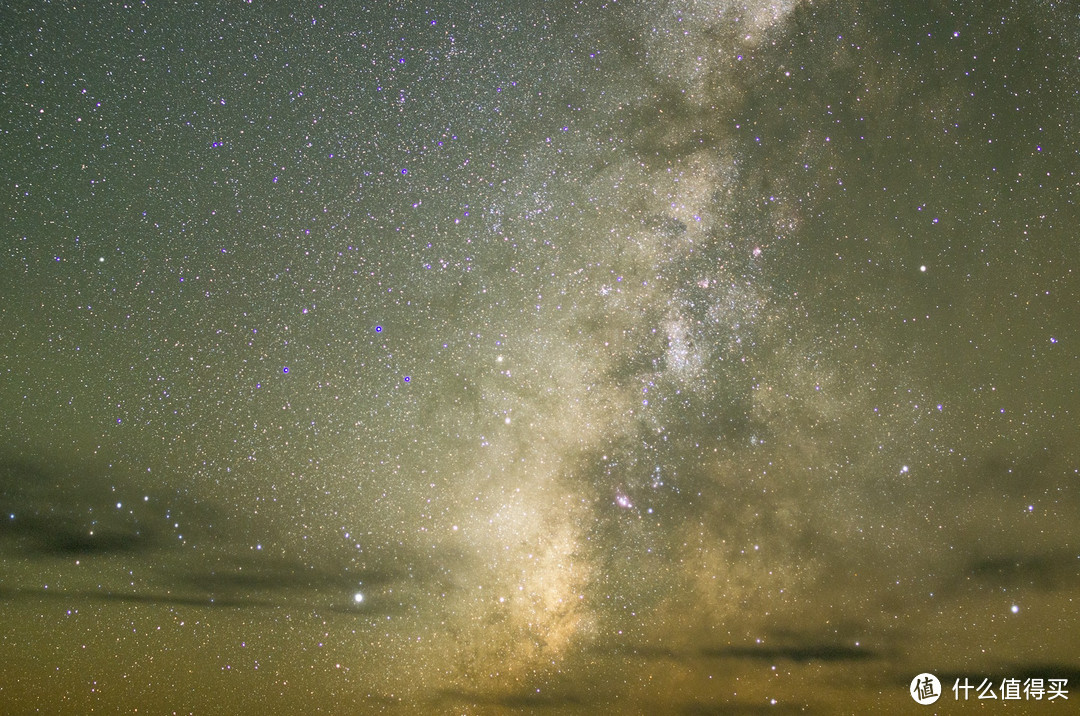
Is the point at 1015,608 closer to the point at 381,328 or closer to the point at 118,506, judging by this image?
the point at 381,328

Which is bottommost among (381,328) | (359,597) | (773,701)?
(773,701)

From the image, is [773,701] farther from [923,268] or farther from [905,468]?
[923,268]

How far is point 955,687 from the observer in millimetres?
10633

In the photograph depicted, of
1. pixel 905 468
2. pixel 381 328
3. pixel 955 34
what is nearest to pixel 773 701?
pixel 905 468

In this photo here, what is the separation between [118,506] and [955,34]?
9.80 m

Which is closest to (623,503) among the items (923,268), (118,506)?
(923,268)

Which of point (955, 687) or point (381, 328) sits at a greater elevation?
point (381, 328)

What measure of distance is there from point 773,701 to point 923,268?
738cm

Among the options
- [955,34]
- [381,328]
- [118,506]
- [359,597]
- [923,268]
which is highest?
[955,34]

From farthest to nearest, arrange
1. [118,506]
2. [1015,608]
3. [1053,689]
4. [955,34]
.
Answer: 1. [1053,689]
2. [1015,608]
3. [955,34]
4. [118,506]

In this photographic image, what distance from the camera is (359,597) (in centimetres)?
704

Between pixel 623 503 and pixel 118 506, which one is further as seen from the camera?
pixel 623 503

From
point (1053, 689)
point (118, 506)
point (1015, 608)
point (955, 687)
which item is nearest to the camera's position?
point (118, 506)

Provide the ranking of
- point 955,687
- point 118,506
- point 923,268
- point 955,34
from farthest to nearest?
point 955,687
point 923,268
point 955,34
point 118,506
